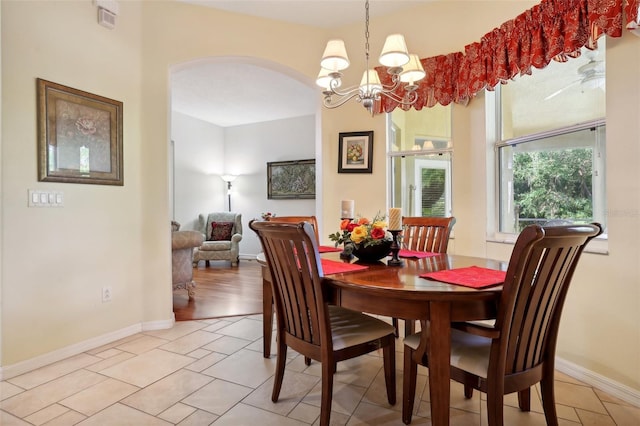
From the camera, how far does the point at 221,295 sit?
4.19 meters

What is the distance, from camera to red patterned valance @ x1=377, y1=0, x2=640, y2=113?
6.11ft

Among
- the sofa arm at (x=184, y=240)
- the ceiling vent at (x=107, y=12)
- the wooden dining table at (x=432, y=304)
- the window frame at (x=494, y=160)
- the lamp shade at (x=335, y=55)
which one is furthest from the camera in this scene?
the sofa arm at (x=184, y=240)

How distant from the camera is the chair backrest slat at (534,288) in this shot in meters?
1.18

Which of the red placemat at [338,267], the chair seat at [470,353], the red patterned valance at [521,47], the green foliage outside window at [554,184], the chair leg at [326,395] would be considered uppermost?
the red patterned valance at [521,47]

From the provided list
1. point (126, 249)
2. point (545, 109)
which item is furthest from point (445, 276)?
point (126, 249)

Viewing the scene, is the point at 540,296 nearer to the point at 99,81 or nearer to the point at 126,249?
the point at 126,249

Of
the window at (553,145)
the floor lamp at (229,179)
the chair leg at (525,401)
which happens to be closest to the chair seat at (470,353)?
the chair leg at (525,401)

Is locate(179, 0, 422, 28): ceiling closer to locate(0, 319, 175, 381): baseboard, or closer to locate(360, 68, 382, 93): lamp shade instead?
locate(360, 68, 382, 93): lamp shade

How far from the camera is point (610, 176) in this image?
1992 mm

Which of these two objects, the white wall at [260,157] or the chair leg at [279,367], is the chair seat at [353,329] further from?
the white wall at [260,157]

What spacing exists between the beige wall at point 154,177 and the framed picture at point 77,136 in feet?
0.21

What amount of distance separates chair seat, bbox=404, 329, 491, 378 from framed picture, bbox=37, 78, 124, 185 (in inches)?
99.3

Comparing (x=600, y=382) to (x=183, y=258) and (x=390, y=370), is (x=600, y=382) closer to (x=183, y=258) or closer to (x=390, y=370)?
(x=390, y=370)

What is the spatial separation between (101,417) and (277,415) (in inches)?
34.5
